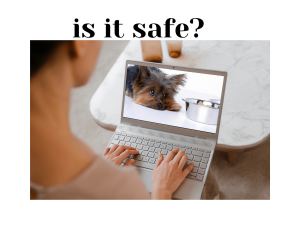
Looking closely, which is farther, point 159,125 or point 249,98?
point 249,98

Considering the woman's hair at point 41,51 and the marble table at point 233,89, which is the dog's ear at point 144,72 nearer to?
the marble table at point 233,89

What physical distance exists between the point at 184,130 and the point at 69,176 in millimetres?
580

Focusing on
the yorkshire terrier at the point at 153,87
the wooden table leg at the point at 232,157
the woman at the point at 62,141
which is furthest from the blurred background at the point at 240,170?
the woman at the point at 62,141

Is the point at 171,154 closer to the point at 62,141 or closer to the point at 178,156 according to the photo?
the point at 178,156

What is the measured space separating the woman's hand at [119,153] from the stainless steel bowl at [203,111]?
0.87 feet

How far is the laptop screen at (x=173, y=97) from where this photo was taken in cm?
100

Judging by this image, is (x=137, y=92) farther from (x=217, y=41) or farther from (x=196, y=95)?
(x=217, y=41)

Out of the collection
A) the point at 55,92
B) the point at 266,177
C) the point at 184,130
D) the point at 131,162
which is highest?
the point at 55,92

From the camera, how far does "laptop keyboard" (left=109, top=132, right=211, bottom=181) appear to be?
100 cm

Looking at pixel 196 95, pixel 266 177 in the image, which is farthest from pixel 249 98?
pixel 266 177

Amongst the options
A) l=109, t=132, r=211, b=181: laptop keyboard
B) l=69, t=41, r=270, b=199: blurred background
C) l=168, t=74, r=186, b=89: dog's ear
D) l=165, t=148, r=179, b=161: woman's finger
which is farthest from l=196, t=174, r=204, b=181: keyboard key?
l=69, t=41, r=270, b=199: blurred background

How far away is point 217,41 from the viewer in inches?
→ 64.1

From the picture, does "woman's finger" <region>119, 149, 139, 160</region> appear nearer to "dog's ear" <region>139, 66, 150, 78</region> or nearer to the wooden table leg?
"dog's ear" <region>139, 66, 150, 78</region>

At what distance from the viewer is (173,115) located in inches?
42.7
